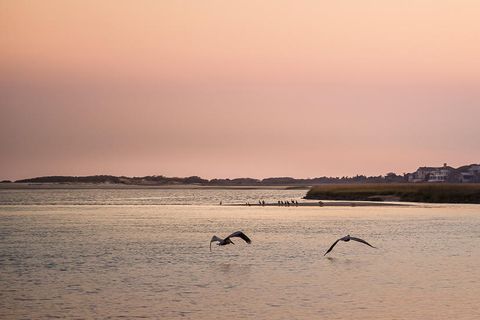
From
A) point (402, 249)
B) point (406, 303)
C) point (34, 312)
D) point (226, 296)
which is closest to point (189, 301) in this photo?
point (226, 296)

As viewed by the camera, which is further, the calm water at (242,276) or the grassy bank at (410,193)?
the grassy bank at (410,193)

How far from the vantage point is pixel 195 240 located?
49.6m

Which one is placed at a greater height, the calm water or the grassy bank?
the grassy bank

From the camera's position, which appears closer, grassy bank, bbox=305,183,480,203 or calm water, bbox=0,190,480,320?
calm water, bbox=0,190,480,320

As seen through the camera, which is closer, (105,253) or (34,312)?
(34,312)

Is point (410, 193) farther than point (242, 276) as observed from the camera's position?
Yes

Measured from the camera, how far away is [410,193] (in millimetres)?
117812

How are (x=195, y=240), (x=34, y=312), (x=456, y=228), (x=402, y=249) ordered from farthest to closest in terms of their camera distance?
(x=456, y=228)
(x=195, y=240)
(x=402, y=249)
(x=34, y=312)

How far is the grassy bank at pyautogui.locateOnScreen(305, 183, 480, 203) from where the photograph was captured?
107 m

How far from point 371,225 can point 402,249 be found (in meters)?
21.5

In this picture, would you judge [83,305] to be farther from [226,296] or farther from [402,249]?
[402,249]

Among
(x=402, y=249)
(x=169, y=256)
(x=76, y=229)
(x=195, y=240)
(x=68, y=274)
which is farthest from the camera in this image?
(x=76, y=229)

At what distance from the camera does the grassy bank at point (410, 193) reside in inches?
4227

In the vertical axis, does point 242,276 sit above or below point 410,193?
below
